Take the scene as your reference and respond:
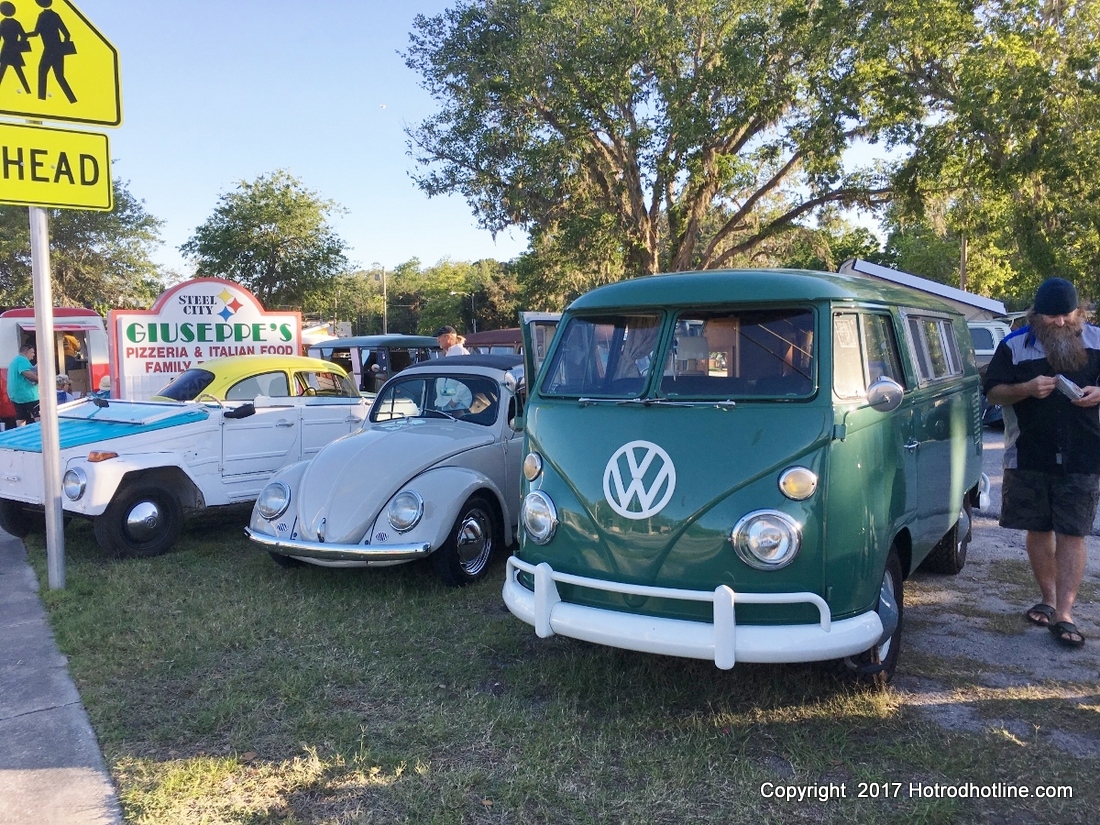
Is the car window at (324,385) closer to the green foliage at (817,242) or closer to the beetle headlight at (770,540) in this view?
the beetle headlight at (770,540)

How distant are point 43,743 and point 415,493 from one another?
257cm

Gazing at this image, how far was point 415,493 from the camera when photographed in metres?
5.86

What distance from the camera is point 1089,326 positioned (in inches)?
199

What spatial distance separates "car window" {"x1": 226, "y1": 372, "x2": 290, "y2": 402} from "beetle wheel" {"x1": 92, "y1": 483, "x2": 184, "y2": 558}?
1.53 metres

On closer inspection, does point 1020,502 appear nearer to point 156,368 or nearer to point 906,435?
point 906,435

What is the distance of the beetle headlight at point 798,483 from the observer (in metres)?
3.63

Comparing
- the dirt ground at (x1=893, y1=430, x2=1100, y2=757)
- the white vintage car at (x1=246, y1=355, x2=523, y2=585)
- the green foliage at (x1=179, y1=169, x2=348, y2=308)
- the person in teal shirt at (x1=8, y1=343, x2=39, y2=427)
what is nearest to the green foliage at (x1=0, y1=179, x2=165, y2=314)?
the green foliage at (x1=179, y1=169, x2=348, y2=308)

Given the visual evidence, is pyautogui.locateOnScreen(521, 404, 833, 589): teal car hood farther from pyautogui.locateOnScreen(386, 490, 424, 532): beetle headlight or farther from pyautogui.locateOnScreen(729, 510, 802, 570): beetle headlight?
pyautogui.locateOnScreen(386, 490, 424, 532): beetle headlight

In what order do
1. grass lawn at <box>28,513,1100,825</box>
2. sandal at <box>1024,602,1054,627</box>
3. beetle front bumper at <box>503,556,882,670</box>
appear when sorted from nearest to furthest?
1. grass lawn at <box>28,513,1100,825</box>
2. beetle front bumper at <box>503,556,882,670</box>
3. sandal at <box>1024,602,1054,627</box>

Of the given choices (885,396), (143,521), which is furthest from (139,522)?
(885,396)

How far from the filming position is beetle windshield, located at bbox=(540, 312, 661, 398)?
173 inches

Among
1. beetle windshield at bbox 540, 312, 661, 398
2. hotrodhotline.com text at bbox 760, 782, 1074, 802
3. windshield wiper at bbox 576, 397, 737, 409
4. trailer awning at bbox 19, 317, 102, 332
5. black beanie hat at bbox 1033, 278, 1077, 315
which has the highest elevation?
trailer awning at bbox 19, 317, 102, 332

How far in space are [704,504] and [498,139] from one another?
66.4ft

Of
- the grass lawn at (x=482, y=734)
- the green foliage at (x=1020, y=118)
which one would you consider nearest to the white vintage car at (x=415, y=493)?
the grass lawn at (x=482, y=734)
